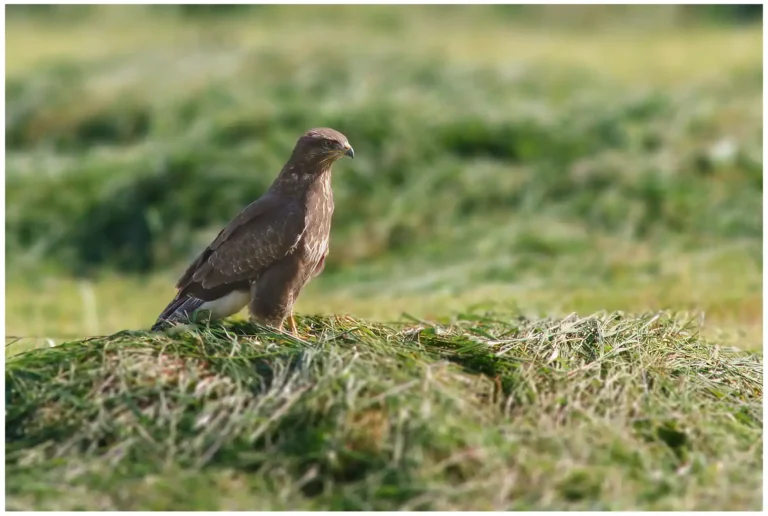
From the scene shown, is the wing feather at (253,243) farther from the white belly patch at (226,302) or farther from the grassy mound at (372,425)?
the grassy mound at (372,425)

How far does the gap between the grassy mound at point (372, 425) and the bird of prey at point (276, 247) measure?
0.50 metres

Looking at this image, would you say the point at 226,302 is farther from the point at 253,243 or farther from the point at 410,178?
the point at 410,178

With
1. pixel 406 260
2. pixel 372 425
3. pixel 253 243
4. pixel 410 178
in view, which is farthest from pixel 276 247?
pixel 410 178

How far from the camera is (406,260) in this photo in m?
12.4

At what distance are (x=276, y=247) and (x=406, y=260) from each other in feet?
20.3

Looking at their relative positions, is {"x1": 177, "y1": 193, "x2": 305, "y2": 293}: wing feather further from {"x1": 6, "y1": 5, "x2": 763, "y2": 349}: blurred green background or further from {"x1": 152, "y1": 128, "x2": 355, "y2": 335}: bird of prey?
{"x1": 6, "y1": 5, "x2": 763, "y2": 349}: blurred green background

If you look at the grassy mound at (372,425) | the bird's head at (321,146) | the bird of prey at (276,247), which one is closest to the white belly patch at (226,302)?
the bird of prey at (276,247)

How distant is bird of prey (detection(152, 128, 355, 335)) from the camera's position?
629cm

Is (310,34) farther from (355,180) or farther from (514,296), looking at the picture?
(514,296)

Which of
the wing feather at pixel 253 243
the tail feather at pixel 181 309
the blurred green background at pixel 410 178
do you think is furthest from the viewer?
the blurred green background at pixel 410 178

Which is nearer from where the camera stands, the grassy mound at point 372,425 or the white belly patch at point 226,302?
the grassy mound at point 372,425

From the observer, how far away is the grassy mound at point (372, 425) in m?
4.67

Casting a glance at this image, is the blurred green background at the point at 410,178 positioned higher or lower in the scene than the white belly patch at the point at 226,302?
higher

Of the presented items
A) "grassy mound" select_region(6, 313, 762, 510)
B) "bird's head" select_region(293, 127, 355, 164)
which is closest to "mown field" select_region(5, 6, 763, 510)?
"grassy mound" select_region(6, 313, 762, 510)
